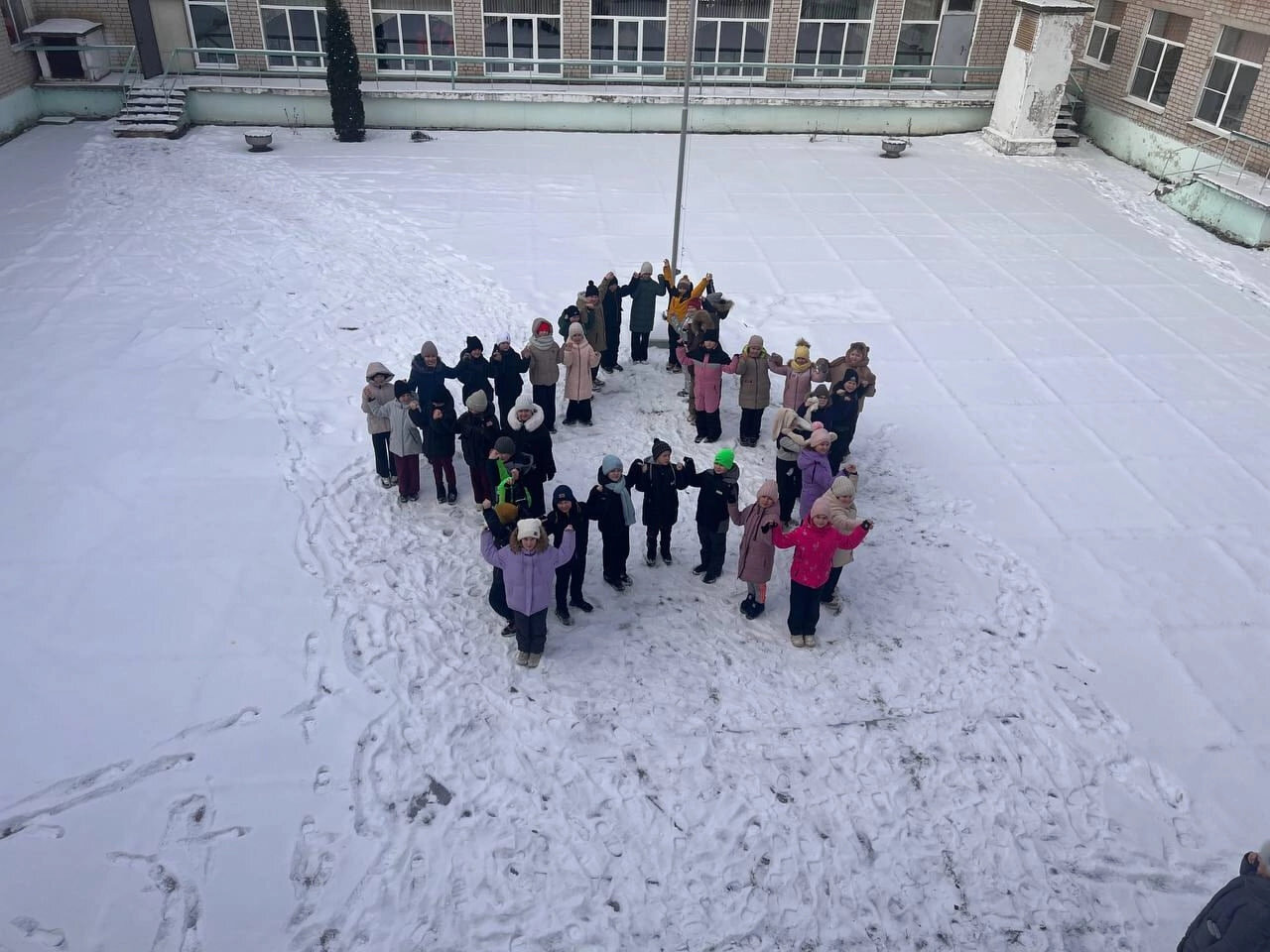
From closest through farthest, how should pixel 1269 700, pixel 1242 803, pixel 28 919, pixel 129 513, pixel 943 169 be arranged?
pixel 28 919, pixel 1242 803, pixel 1269 700, pixel 129 513, pixel 943 169

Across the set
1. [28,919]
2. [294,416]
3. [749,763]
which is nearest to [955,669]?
[749,763]

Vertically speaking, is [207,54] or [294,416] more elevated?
[207,54]

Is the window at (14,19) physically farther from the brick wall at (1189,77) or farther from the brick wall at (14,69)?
the brick wall at (1189,77)

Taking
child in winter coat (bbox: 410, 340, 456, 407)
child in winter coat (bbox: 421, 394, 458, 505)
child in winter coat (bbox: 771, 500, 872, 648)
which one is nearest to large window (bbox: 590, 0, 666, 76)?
child in winter coat (bbox: 410, 340, 456, 407)

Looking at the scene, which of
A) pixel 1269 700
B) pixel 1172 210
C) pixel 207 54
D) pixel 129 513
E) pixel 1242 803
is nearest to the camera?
pixel 1242 803

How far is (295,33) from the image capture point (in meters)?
20.9

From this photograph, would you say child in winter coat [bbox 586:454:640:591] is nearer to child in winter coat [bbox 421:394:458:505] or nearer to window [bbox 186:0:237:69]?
child in winter coat [bbox 421:394:458:505]

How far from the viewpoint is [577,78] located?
2156cm

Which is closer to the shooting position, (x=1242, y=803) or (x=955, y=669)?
(x=1242, y=803)

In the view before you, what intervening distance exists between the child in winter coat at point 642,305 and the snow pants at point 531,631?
17.0 ft

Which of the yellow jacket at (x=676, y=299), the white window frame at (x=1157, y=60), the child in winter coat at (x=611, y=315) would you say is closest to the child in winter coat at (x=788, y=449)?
the yellow jacket at (x=676, y=299)

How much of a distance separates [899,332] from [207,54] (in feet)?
58.6

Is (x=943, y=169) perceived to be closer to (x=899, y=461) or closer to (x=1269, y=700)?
(x=899, y=461)

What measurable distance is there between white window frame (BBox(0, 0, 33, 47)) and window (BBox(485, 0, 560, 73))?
9681 millimetres
